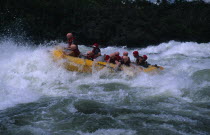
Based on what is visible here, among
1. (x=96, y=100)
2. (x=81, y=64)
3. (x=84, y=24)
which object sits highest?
(x=84, y=24)

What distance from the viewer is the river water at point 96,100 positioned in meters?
4.80

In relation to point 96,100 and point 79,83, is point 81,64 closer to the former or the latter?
point 79,83

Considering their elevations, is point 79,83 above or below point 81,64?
below

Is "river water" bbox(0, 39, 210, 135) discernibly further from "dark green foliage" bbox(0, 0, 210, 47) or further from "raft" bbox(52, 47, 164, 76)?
"dark green foliage" bbox(0, 0, 210, 47)

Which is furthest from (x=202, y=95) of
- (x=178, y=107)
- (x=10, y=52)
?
(x=10, y=52)

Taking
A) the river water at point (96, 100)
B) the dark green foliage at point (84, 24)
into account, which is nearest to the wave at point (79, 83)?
the river water at point (96, 100)

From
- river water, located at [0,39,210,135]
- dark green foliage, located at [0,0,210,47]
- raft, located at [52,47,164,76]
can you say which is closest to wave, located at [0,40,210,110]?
river water, located at [0,39,210,135]

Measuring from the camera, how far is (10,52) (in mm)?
10086

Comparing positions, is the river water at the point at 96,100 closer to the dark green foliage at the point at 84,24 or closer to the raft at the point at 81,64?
the raft at the point at 81,64

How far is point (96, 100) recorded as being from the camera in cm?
625

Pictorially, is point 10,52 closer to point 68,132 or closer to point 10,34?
point 68,132

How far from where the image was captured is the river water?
4797mm

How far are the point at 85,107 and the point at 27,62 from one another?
11.8 feet

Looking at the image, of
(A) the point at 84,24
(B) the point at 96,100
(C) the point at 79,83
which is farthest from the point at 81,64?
(A) the point at 84,24
